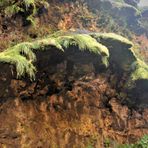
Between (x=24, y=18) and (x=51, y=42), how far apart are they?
2.28 metres

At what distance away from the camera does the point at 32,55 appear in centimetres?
719

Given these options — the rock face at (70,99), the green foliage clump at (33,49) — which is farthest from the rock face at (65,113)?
the green foliage clump at (33,49)

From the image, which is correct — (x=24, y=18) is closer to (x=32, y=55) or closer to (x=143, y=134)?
(x=32, y=55)

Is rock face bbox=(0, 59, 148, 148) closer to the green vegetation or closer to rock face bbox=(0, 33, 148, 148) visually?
rock face bbox=(0, 33, 148, 148)

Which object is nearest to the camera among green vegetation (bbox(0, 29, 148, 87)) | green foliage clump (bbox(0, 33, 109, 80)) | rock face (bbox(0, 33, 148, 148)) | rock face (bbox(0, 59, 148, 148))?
green foliage clump (bbox(0, 33, 109, 80))

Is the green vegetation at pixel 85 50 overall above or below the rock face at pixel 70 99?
above

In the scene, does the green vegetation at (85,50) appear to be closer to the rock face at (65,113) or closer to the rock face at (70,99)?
the rock face at (70,99)

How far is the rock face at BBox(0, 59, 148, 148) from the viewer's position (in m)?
7.72

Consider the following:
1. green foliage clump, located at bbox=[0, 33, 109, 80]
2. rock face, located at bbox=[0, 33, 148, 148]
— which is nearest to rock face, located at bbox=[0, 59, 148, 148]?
rock face, located at bbox=[0, 33, 148, 148]

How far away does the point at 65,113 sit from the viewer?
8.68 m

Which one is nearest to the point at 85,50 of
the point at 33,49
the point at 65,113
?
the point at 33,49

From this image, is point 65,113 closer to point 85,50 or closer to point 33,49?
point 85,50

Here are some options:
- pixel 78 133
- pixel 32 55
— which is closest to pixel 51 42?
pixel 32 55

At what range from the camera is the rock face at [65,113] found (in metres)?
7.72
